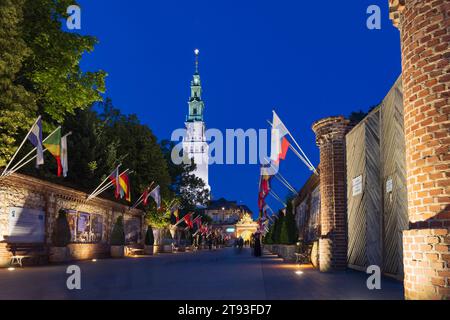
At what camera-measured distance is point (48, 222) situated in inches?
1008

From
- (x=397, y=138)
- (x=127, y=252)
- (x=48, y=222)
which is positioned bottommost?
(x=127, y=252)

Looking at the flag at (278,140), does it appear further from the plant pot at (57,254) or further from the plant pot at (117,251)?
the plant pot at (117,251)

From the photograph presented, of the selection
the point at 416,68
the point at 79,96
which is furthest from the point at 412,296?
the point at 79,96

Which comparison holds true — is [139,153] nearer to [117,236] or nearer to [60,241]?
[117,236]

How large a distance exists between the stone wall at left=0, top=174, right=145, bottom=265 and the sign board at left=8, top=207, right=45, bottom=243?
216 mm

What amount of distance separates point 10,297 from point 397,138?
10207 millimetres

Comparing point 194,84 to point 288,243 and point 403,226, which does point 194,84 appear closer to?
point 288,243

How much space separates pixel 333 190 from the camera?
18781 millimetres

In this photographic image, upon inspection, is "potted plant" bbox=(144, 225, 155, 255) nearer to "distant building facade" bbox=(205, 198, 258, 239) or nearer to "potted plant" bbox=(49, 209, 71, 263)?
"potted plant" bbox=(49, 209, 71, 263)

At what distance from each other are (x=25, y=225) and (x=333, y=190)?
557 inches

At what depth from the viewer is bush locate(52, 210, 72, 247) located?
25.8 meters

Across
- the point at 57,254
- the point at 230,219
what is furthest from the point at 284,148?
the point at 230,219

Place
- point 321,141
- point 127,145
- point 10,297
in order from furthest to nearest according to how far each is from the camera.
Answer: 1. point 127,145
2. point 321,141
3. point 10,297

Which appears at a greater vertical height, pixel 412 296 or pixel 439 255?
pixel 439 255
